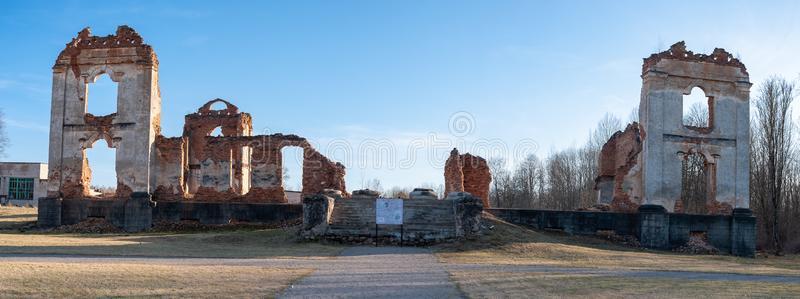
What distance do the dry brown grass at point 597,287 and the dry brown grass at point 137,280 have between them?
3.24m

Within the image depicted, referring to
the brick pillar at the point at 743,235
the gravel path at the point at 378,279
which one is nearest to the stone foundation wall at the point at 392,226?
the gravel path at the point at 378,279

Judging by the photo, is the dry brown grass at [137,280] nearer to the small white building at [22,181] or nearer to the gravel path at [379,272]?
the gravel path at [379,272]

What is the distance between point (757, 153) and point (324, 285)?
113 feet

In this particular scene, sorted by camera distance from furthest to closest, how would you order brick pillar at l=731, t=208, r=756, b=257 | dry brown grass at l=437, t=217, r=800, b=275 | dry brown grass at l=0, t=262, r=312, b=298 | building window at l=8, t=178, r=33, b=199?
1. building window at l=8, t=178, r=33, b=199
2. brick pillar at l=731, t=208, r=756, b=257
3. dry brown grass at l=437, t=217, r=800, b=275
4. dry brown grass at l=0, t=262, r=312, b=298

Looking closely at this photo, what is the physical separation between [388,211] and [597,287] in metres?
→ 12.4

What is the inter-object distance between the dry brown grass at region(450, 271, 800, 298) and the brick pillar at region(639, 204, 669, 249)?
14177 mm

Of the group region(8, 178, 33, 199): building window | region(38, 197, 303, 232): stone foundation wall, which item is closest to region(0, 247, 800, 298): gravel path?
region(38, 197, 303, 232): stone foundation wall

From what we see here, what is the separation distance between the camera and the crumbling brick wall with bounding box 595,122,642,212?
30.0m

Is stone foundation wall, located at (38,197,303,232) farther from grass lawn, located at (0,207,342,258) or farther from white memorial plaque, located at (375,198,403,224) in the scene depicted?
white memorial plaque, located at (375,198,403,224)

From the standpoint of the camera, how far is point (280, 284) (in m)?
11.6

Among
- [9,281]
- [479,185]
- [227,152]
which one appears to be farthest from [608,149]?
[9,281]

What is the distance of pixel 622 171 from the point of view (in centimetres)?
3048

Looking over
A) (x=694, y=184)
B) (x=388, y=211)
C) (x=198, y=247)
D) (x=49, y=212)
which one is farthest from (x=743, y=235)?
(x=49, y=212)

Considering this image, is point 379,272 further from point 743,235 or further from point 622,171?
point 743,235
